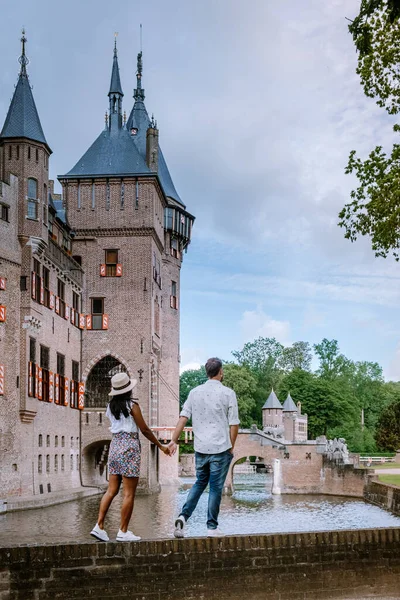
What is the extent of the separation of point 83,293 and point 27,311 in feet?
38.0

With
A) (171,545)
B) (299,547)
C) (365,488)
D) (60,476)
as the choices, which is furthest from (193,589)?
(365,488)

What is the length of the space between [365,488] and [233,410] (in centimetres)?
3022

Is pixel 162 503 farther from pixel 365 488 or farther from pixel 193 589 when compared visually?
pixel 193 589

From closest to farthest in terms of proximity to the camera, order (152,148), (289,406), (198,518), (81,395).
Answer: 1. (198,518)
2. (81,395)
3. (152,148)
4. (289,406)

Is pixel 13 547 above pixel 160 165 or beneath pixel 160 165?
beneath

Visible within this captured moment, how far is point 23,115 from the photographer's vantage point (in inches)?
1261

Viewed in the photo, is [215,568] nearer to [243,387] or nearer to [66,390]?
[66,390]

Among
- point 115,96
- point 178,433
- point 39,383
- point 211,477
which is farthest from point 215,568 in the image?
point 115,96

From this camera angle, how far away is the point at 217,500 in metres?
10.2

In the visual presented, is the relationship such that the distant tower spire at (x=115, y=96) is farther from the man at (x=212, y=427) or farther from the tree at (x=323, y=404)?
the tree at (x=323, y=404)

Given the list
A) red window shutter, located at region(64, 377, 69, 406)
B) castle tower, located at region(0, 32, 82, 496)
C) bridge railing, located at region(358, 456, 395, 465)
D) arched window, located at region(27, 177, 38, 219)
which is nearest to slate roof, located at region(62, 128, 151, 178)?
castle tower, located at region(0, 32, 82, 496)

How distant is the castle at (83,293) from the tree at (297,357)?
5359cm

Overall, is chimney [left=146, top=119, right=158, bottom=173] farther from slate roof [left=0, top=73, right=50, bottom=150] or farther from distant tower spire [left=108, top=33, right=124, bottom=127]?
slate roof [left=0, top=73, right=50, bottom=150]

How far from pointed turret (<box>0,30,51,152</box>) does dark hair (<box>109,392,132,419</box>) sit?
23.0 metres
